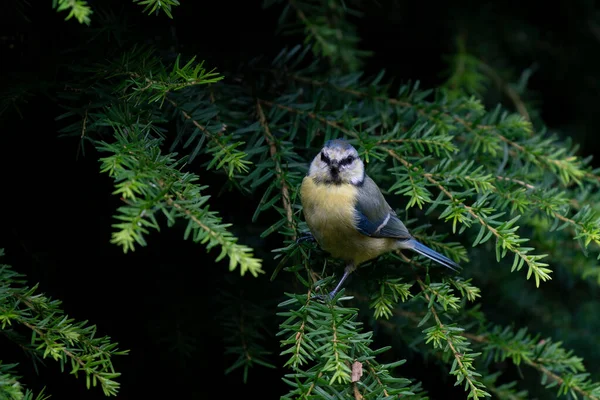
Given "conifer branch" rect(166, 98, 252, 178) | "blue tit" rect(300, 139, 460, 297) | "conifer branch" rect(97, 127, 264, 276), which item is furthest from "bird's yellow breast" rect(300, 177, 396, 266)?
"conifer branch" rect(97, 127, 264, 276)

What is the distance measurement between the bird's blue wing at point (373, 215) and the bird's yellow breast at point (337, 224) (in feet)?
0.06

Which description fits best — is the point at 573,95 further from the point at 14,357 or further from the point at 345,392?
the point at 14,357

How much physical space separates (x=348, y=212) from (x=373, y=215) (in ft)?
0.29

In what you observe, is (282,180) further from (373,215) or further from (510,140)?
(510,140)

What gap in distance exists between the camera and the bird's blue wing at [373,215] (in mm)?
2027

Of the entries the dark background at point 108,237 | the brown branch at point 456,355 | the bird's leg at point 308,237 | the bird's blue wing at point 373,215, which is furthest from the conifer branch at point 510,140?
the brown branch at point 456,355

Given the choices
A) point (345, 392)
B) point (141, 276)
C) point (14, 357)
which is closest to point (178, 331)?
point (141, 276)

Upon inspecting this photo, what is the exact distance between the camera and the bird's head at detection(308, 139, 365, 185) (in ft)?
6.32

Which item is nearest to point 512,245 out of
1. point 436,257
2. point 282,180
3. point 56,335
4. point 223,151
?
point 436,257

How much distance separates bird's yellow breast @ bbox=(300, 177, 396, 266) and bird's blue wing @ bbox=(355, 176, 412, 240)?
2 cm

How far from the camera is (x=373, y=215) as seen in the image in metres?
2.07

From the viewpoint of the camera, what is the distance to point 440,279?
1.87 metres

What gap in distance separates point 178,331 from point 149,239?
33cm

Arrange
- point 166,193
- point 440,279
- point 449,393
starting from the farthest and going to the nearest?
point 449,393 → point 440,279 → point 166,193
